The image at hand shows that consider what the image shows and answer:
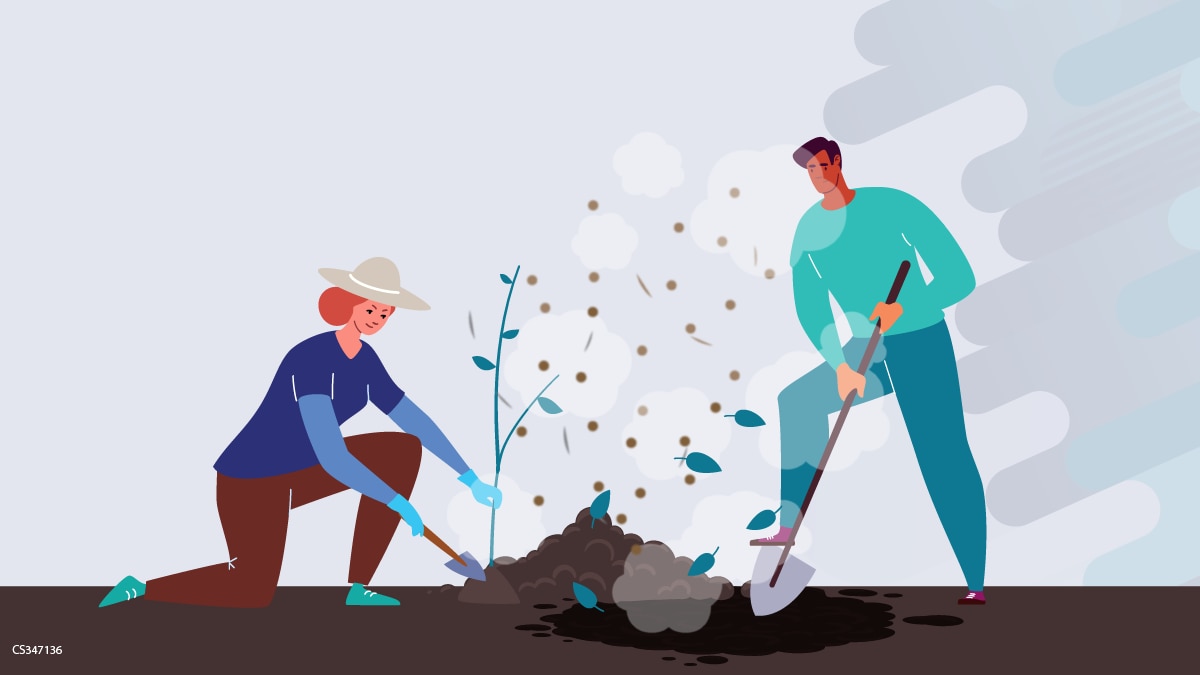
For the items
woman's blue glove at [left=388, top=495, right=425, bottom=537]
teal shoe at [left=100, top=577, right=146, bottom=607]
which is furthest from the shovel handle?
teal shoe at [left=100, top=577, right=146, bottom=607]

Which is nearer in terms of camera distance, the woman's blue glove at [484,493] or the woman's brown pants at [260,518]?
the woman's brown pants at [260,518]

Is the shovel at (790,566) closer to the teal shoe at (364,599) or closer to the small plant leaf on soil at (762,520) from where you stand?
the small plant leaf on soil at (762,520)

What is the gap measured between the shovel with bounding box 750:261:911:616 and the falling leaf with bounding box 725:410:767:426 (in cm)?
27

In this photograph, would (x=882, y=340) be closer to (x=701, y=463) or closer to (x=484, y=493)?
(x=701, y=463)

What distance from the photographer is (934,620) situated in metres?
4.46

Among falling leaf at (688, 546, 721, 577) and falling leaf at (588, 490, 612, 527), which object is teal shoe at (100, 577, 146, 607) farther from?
falling leaf at (688, 546, 721, 577)

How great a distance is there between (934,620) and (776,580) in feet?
1.92

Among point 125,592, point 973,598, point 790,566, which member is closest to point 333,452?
point 125,592

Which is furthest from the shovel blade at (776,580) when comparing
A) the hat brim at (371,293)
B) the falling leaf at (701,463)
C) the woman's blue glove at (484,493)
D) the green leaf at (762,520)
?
the hat brim at (371,293)

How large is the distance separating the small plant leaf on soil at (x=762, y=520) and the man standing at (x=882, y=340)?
0.50 feet

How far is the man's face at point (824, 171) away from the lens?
4.74m

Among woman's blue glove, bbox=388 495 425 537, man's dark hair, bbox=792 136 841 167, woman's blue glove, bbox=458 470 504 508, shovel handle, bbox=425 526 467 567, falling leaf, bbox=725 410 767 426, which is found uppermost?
man's dark hair, bbox=792 136 841 167

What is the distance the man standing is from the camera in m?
4.72

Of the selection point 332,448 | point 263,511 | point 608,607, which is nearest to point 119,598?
point 263,511
